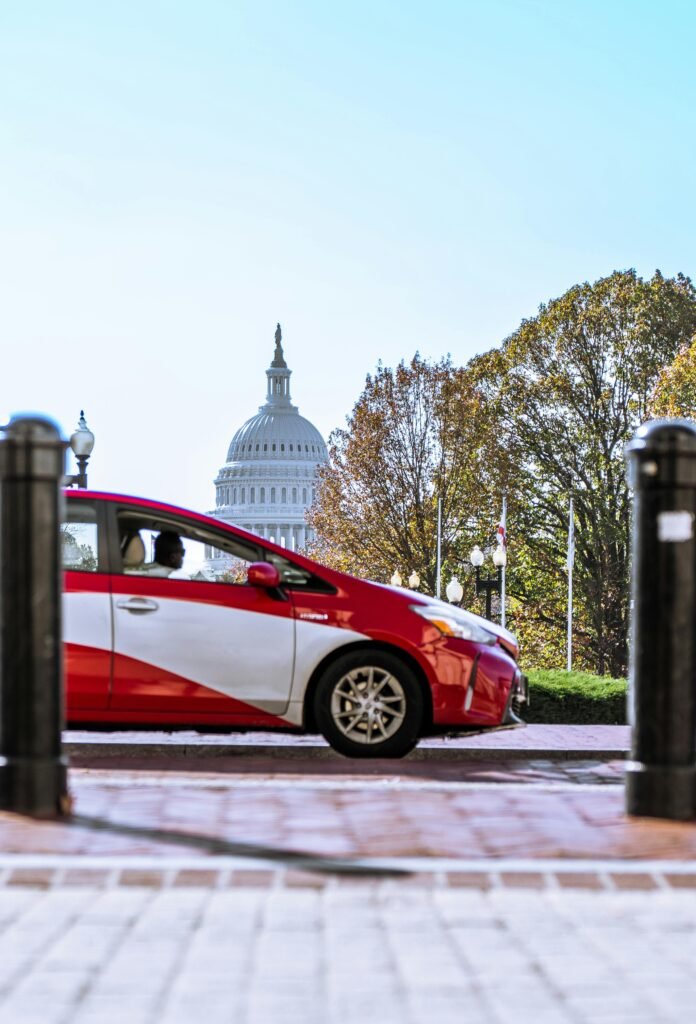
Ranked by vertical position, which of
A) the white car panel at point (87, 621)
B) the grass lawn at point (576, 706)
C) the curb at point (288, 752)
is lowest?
the grass lawn at point (576, 706)

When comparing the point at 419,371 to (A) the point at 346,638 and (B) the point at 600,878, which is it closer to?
(A) the point at 346,638

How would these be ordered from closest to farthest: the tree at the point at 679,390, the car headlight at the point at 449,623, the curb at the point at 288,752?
the car headlight at the point at 449,623 < the curb at the point at 288,752 < the tree at the point at 679,390

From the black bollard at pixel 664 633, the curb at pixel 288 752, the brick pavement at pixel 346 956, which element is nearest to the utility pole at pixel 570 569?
the curb at pixel 288 752

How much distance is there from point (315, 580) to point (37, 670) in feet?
10.0

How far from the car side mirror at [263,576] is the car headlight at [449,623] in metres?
0.75

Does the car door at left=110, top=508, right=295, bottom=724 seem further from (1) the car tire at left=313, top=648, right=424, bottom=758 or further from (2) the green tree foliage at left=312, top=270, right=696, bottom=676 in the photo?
(2) the green tree foliage at left=312, top=270, right=696, bottom=676

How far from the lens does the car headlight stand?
9242 mm

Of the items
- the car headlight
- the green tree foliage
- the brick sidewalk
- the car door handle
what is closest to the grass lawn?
the car headlight

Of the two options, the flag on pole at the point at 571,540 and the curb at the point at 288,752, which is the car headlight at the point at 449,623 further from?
the flag on pole at the point at 571,540

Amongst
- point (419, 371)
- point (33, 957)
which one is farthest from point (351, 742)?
point (419, 371)

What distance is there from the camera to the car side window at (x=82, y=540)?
937 cm

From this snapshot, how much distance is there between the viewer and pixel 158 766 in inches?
331

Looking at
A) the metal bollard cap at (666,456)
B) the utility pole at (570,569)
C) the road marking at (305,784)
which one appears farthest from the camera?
the utility pole at (570,569)

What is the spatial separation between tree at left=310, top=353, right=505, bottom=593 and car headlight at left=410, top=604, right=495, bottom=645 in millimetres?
36360
